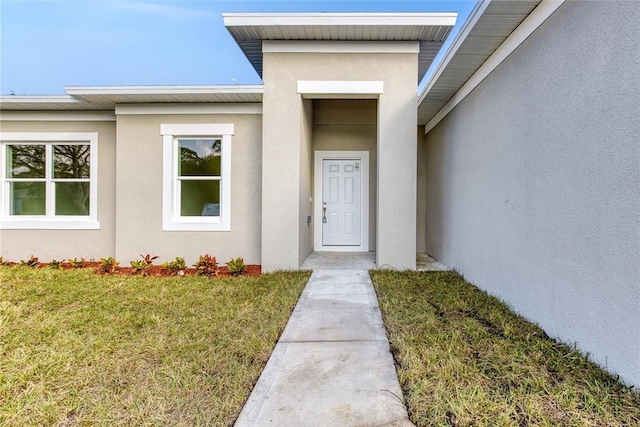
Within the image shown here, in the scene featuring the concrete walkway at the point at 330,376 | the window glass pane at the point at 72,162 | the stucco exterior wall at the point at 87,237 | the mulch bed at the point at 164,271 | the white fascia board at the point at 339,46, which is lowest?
the concrete walkway at the point at 330,376

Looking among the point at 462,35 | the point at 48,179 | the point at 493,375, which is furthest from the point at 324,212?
the point at 48,179

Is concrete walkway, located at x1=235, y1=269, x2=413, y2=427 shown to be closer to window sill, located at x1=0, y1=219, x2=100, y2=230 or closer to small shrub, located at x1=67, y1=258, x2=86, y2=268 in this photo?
small shrub, located at x1=67, y1=258, x2=86, y2=268

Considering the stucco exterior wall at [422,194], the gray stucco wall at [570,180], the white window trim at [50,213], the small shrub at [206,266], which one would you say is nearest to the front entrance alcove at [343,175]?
the stucco exterior wall at [422,194]

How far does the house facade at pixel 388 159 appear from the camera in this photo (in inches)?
103

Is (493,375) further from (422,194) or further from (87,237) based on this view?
(87,237)

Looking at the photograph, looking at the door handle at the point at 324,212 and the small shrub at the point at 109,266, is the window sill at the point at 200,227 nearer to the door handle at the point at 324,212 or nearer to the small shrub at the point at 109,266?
the small shrub at the point at 109,266

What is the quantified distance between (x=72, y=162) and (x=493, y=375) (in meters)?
8.54

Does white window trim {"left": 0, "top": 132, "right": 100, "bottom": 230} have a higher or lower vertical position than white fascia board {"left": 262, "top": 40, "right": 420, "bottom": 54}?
lower

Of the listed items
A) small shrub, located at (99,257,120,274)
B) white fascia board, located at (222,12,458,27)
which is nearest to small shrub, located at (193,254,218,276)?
small shrub, located at (99,257,120,274)

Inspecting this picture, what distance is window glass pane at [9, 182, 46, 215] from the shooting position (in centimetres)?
714

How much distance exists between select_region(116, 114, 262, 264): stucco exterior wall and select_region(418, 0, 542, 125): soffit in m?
3.52

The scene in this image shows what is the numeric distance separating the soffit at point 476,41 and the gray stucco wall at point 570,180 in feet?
0.97

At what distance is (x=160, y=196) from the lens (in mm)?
6578

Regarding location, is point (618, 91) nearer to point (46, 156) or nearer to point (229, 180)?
point (229, 180)
